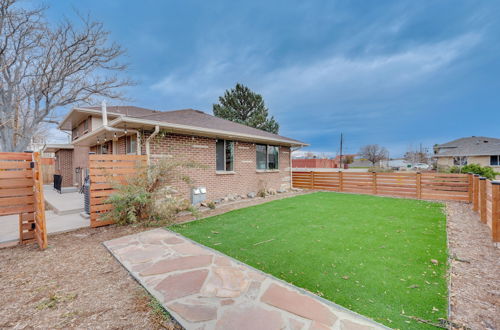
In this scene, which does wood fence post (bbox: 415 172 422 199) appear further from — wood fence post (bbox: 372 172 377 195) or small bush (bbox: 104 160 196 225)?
small bush (bbox: 104 160 196 225)

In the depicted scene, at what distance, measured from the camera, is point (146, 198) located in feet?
17.0

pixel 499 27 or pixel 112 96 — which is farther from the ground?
pixel 499 27

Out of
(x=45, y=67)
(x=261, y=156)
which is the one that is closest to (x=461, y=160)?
(x=261, y=156)

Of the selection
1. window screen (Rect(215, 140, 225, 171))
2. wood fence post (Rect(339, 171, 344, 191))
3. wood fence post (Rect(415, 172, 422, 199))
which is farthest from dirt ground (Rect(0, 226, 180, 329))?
wood fence post (Rect(415, 172, 422, 199))

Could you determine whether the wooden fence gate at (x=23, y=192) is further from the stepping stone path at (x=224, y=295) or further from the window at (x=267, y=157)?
the window at (x=267, y=157)

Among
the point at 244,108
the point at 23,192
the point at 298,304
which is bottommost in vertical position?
the point at 298,304

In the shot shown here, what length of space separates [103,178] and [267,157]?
7390mm

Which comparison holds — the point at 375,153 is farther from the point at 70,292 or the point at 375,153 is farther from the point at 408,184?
the point at 70,292

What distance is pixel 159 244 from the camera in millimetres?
4090

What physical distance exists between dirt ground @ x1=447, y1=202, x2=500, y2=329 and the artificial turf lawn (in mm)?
136

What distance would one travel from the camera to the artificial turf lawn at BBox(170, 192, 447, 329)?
2.38m

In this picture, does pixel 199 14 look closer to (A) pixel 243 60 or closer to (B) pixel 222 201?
(A) pixel 243 60

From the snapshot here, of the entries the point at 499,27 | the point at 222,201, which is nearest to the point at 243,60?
the point at 222,201

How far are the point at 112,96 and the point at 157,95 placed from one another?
4857mm
